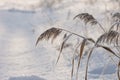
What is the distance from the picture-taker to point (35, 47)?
12.3 ft

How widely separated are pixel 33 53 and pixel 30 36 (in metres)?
1.04

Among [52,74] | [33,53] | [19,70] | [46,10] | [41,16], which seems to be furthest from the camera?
[46,10]

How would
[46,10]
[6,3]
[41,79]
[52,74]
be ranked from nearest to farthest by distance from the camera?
[41,79] < [52,74] < [46,10] < [6,3]

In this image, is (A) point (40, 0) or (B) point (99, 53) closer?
(B) point (99, 53)

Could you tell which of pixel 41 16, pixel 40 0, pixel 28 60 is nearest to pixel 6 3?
pixel 40 0

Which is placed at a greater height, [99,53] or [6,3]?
[6,3]

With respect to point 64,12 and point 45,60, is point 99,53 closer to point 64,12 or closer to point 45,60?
point 45,60

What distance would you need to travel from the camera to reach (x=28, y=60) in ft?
13.5

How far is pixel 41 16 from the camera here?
6.98 m

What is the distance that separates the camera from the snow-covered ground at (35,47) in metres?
3.40

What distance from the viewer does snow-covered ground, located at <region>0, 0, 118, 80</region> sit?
3402mm

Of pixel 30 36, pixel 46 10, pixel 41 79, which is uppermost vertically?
pixel 46 10

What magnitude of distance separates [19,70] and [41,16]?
338 centimetres

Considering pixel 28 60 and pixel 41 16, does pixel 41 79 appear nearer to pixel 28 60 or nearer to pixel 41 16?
pixel 28 60
